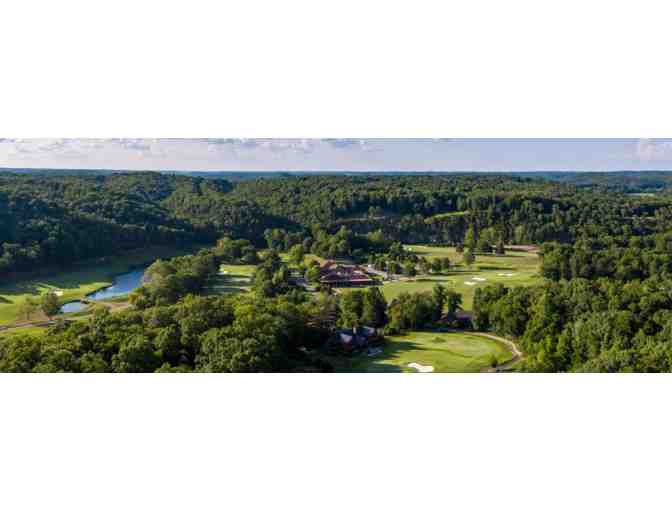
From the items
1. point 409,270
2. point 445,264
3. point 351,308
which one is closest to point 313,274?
point 351,308

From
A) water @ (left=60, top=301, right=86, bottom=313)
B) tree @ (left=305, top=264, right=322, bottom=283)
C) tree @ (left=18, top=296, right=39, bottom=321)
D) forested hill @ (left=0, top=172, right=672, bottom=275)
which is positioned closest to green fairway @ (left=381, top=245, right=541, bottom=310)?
forested hill @ (left=0, top=172, right=672, bottom=275)

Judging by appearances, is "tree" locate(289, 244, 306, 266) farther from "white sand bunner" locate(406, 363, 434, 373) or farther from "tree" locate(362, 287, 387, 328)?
"white sand bunner" locate(406, 363, 434, 373)

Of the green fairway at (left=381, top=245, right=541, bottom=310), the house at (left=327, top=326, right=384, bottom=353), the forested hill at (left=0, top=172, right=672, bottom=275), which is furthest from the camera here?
the forested hill at (left=0, top=172, right=672, bottom=275)

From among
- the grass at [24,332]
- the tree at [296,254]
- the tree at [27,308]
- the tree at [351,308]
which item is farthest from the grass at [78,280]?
the tree at [351,308]

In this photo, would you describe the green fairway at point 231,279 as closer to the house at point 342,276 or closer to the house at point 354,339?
the house at point 342,276

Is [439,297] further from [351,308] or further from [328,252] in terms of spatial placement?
[328,252]

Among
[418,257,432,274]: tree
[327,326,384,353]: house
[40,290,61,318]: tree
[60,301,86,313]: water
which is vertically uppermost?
[418,257,432,274]: tree
